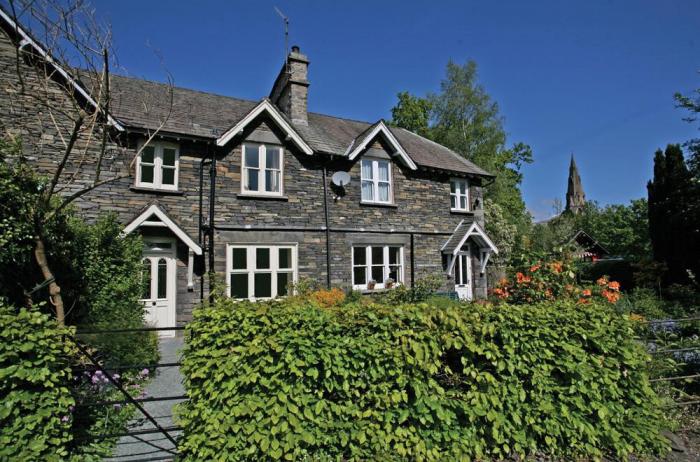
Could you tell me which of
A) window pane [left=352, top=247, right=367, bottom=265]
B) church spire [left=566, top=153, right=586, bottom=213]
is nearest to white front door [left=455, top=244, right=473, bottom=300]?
window pane [left=352, top=247, right=367, bottom=265]

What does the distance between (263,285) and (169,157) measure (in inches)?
206

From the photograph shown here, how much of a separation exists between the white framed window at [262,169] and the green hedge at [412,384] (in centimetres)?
889

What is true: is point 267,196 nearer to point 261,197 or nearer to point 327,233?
point 261,197

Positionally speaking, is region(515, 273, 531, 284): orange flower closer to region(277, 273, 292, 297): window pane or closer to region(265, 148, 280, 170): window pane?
region(277, 273, 292, 297): window pane

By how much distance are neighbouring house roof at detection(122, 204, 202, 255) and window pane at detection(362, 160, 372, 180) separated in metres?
7.10

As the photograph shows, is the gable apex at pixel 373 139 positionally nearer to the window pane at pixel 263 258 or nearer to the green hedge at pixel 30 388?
the window pane at pixel 263 258

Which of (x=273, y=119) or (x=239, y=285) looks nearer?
(x=239, y=285)

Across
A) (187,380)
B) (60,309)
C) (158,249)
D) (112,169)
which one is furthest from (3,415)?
(112,169)

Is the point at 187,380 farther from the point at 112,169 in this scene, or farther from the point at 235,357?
the point at 112,169

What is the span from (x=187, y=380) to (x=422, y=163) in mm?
13664

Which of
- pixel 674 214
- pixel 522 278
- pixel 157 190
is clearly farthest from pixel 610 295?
pixel 674 214

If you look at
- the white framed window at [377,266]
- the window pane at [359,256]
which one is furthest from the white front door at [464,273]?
the window pane at [359,256]

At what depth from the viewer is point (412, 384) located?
3.76 m

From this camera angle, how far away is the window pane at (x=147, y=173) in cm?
1085
